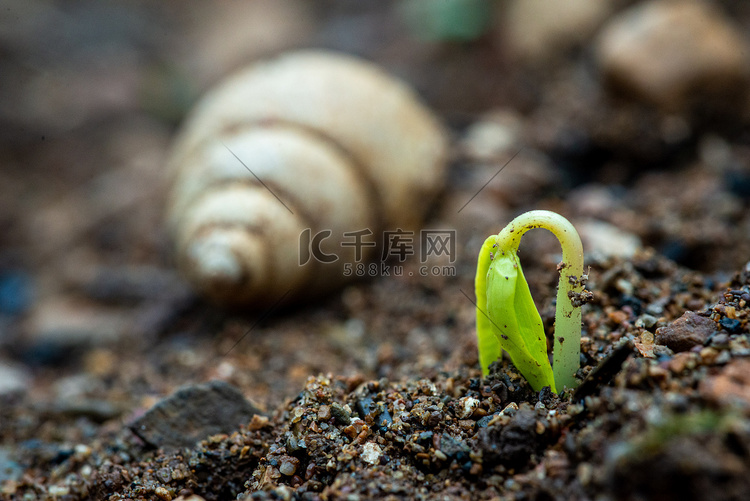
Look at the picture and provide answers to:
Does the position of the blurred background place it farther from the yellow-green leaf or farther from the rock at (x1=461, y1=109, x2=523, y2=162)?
the yellow-green leaf

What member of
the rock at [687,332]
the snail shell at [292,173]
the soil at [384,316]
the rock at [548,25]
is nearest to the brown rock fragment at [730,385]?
the soil at [384,316]

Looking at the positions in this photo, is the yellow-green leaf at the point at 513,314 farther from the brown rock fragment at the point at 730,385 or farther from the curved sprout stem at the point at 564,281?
the brown rock fragment at the point at 730,385

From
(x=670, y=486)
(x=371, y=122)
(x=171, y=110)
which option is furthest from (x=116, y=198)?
(x=670, y=486)

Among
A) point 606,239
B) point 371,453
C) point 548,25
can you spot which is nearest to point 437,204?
point 606,239

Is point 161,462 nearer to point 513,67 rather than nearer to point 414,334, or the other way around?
point 414,334

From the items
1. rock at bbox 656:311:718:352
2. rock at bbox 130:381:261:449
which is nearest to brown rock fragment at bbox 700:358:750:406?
rock at bbox 656:311:718:352
